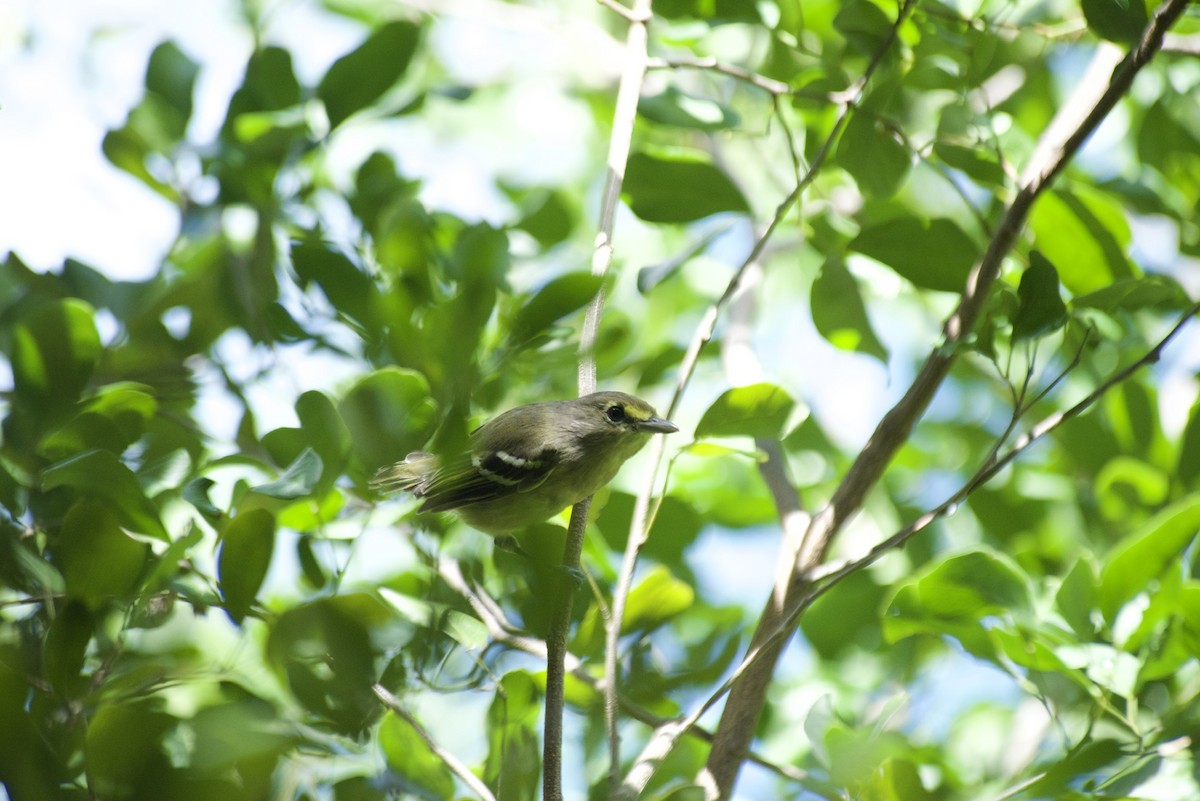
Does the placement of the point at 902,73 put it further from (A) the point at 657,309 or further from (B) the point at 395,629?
(B) the point at 395,629

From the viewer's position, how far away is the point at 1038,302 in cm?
145

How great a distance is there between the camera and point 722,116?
2.00 meters

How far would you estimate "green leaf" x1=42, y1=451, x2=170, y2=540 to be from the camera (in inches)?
51.3

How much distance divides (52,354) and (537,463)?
3.70ft

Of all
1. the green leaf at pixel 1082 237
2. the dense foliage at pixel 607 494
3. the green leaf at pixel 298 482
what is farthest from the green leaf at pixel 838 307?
the green leaf at pixel 298 482

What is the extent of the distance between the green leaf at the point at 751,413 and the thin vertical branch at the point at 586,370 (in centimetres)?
22

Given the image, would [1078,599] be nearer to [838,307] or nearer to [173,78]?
[838,307]

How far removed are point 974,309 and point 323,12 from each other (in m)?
2.79

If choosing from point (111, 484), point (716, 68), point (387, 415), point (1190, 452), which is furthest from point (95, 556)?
point (1190, 452)

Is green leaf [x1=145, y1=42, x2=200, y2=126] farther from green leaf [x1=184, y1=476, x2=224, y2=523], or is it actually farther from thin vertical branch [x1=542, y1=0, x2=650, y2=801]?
green leaf [x1=184, y1=476, x2=224, y2=523]

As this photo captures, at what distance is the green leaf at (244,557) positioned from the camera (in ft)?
4.33

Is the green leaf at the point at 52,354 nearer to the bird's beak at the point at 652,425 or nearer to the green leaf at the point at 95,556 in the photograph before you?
the green leaf at the point at 95,556

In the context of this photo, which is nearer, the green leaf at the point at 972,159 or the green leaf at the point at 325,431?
the green leaf at the point at 325,431

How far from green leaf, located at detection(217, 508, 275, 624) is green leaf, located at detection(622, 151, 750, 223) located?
98cm
